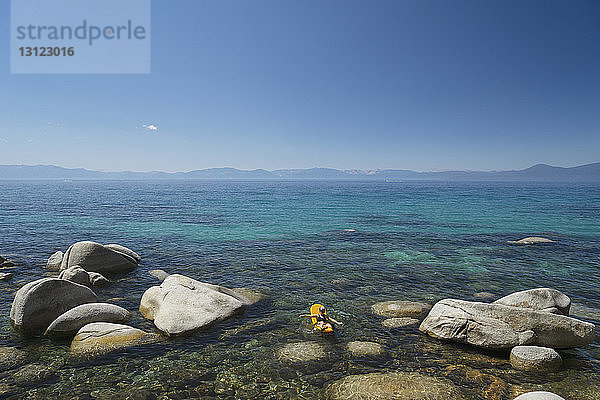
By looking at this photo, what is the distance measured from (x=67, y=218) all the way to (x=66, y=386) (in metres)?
45.8

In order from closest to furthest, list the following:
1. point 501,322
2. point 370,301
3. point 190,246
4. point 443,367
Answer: point 443,367
point 501,322
point 370,301
point 190,246

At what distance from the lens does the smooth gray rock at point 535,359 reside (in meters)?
10.7

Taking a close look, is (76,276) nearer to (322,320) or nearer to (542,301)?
(322,320)

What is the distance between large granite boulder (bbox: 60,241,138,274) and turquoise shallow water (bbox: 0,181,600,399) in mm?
1532

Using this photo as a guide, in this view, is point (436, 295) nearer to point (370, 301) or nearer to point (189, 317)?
point (370, 301)

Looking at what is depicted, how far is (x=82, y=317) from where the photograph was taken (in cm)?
1281

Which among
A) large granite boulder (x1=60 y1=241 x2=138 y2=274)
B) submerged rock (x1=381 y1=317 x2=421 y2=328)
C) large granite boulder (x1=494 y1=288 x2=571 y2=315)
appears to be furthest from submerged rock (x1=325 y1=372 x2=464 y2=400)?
large granite boulder (x1=60 y1=241 x2=138 y2=274)

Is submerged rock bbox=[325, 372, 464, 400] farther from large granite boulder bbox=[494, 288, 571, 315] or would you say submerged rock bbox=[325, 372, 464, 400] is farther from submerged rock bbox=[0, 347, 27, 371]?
submerged rock bbox=[0, 347, 27, 371]

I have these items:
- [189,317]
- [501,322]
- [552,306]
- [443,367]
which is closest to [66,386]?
[189,317]

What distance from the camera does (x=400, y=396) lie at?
9188 millimetres

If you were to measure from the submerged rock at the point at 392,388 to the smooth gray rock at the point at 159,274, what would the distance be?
45.6 feet

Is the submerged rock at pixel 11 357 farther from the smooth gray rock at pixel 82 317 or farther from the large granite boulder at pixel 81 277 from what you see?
the large granite boulder at pixel 81 277

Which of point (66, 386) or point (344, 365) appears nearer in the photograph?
point (66, 386)

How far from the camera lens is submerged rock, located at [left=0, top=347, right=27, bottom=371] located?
412 inches
